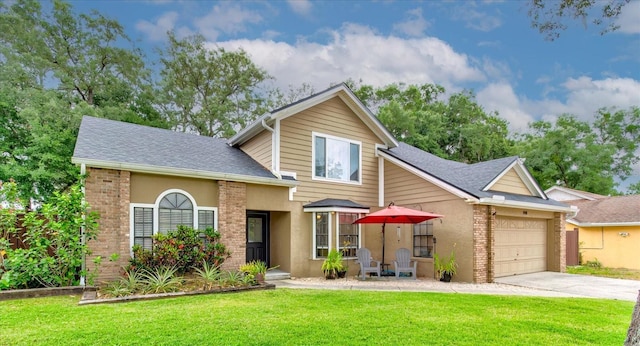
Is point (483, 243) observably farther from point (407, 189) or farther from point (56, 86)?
point (56, 86)

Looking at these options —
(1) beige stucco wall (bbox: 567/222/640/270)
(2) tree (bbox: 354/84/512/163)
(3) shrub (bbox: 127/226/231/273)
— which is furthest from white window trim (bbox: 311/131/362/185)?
(2) tree (bbox: 354/84/512/163)

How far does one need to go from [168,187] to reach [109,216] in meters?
1.56

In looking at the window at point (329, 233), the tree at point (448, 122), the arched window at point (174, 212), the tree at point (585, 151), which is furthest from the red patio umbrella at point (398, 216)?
the tree at point (585, 151)

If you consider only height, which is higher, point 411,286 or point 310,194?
point 310,194

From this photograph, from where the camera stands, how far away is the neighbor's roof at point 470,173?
38.0 feet

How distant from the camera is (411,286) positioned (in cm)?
995

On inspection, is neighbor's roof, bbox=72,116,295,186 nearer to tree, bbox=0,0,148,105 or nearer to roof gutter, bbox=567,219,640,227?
tree, bbox=0,0,148,105

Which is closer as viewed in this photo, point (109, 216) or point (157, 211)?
point (109, 216)

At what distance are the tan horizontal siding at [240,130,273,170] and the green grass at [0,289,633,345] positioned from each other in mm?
5417

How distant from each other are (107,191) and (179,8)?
7.93m

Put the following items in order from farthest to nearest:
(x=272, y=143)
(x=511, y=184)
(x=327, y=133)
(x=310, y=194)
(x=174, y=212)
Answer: (x=511, y=184) < (x=327, y=133) < (x=310, y=194) < (x=272, y=143) < (x=174, y=212)

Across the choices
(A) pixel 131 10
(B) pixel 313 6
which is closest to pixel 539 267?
(B) pixel 313 6

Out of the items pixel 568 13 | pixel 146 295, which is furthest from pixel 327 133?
pixel 568 13

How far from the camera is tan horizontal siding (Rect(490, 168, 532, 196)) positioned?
503 inches
